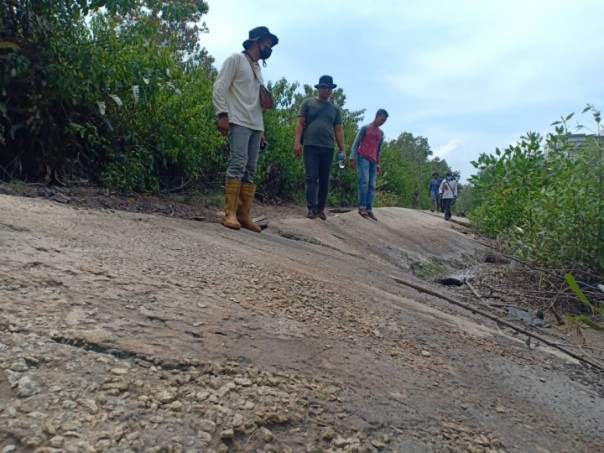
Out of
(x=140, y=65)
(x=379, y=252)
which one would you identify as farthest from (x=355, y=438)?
(x=140, y=65)

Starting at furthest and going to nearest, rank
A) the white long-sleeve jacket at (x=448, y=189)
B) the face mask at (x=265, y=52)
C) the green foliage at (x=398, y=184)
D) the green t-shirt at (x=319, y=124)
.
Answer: the green foliage at (x=398, y=184)
the white long-sleeve jacket at (x=448, y=189)
the green t-shirt at (x=319, y=124)
the face mask at (x=265, y=52)

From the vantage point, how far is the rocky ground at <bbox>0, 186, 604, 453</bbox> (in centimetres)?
142

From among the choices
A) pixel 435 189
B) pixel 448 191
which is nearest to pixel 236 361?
pixel 448 191

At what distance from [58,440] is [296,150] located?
4978 mm

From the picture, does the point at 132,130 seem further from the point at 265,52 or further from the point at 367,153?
the point at 367,153

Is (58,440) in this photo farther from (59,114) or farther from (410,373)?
(59,114)

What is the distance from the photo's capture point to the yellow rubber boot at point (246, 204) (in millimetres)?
4562

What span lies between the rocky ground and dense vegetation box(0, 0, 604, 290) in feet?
6.50

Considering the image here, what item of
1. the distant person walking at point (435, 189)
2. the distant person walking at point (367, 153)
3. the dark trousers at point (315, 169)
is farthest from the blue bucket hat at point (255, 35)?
the distant person walking at point (435, 189)

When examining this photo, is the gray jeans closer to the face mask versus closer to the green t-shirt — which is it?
the face mask

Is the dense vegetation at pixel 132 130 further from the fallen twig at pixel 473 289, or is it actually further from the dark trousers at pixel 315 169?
the dark trousers at pixel 315 169

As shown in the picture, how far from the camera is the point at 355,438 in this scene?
1.56 m

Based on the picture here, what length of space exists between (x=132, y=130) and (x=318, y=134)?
6.55 ft

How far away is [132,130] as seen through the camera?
237 inches
